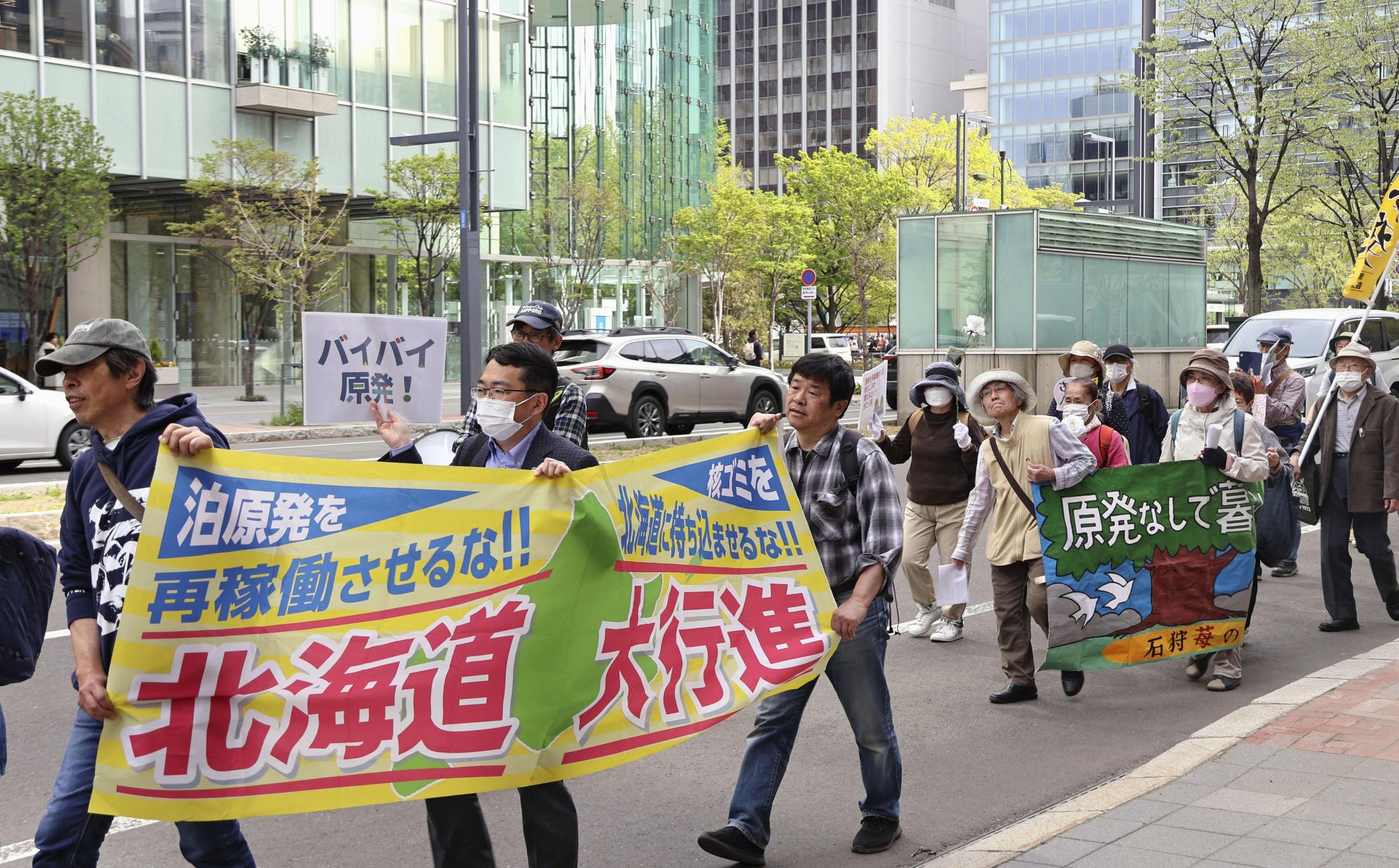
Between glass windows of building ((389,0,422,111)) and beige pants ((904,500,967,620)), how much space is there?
2927 cm

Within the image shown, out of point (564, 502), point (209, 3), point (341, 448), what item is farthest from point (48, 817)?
point (209, 3)

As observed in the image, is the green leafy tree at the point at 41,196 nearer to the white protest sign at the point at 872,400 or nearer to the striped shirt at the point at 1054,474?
the white protest sign at the point at 872,400

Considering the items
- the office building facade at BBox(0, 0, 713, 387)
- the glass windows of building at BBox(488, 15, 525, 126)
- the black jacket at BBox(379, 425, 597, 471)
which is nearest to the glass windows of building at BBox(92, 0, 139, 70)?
the office building facade at BBox(0, 0, 713, 387)

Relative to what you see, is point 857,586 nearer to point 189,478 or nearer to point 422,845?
point 422,845

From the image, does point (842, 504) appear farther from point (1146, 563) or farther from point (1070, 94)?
point (1070, 94)

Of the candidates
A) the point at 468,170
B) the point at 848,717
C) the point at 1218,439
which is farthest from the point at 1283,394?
the point at 468,170

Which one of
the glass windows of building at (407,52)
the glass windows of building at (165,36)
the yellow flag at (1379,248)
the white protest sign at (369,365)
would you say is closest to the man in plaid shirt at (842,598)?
the white protest sign at (369,365)

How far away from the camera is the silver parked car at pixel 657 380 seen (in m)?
21.2

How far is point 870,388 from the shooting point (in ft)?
23.5

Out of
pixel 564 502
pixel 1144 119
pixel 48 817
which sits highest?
pixel 1144 119

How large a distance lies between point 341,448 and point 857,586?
17.1 metres

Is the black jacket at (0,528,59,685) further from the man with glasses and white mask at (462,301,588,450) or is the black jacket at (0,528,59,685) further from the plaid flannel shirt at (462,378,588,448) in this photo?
the plaid flannel shirt at (462,378,588,448)

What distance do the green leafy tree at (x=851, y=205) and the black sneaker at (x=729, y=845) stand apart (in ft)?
171

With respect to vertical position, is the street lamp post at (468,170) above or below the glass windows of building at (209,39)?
below
